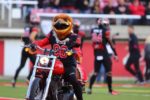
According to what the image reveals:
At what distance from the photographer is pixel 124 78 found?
2575 cm

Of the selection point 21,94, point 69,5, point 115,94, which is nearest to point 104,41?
point 115,94

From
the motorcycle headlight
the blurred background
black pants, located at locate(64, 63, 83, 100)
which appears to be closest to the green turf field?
black pants, located at locate(64, 63, 83, 100)

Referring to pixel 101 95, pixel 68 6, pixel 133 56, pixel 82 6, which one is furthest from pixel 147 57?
pixel 101 95

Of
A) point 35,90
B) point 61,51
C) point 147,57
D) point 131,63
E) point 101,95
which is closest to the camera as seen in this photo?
point 35,90

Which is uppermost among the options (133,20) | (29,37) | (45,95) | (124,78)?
(45,95)

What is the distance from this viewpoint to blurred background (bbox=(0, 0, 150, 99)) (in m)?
25.6

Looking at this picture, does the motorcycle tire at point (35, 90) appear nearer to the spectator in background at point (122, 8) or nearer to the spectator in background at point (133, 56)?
the spectator in background at point (133, 56)

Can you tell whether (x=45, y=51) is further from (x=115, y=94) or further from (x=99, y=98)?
(x=115, y=94)

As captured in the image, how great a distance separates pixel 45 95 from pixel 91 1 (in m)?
15.8

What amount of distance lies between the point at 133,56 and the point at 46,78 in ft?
42.9

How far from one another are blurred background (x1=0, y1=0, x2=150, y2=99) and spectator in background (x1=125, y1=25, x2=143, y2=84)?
151 centimetres

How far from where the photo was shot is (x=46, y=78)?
11312mm

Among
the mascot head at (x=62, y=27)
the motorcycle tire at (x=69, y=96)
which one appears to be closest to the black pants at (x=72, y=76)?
the motorcycle tire at (x=69, y=96)

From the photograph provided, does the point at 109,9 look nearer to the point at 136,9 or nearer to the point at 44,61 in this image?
the point at 136,9
